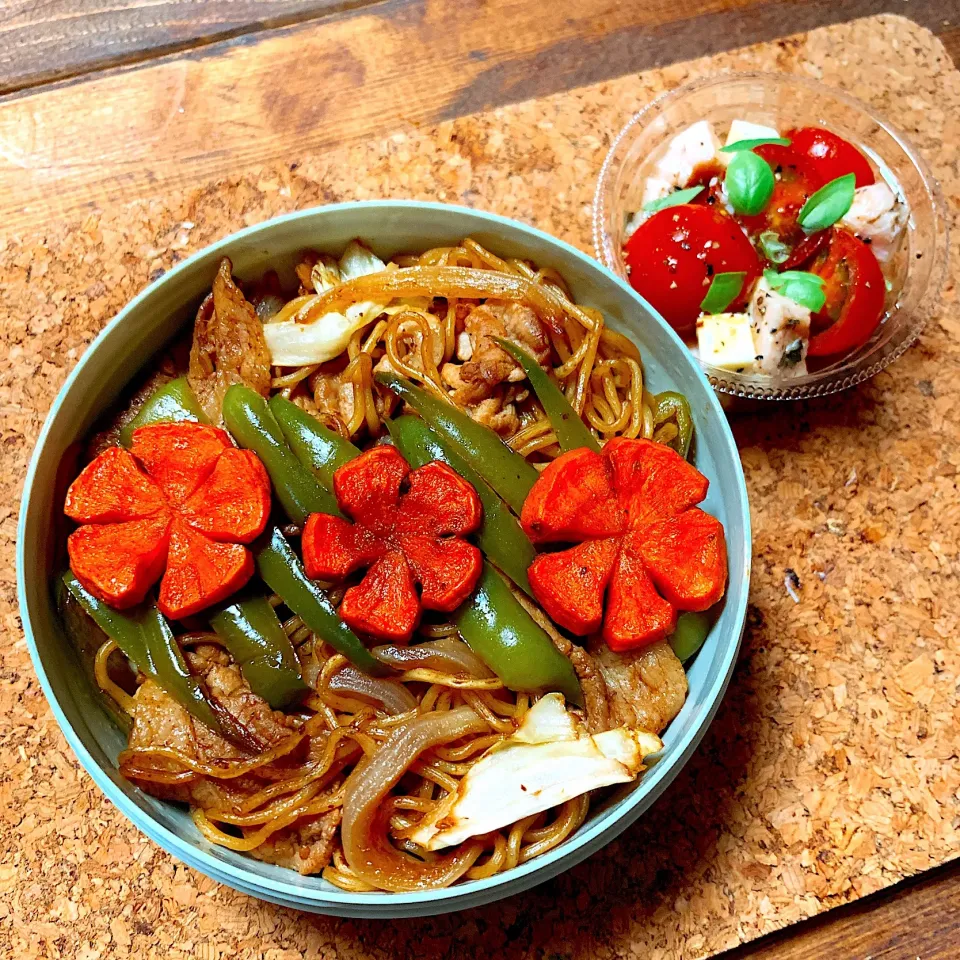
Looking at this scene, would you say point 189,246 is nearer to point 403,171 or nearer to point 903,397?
point 403,171

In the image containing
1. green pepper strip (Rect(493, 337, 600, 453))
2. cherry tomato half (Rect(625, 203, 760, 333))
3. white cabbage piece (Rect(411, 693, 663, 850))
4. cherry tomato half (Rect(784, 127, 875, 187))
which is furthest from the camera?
cherry tomato half (Rect(784, 127, 875, 187))

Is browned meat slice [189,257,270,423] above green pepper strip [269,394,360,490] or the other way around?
above

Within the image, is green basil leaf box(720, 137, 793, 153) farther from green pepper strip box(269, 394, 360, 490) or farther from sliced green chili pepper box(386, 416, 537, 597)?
green pepper strip box(269, 394, 360, 490)

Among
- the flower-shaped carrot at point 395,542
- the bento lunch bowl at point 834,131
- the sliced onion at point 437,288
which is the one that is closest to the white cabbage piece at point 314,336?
the sliced onion at point 437,288

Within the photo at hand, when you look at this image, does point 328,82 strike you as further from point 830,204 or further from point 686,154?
point 830,204

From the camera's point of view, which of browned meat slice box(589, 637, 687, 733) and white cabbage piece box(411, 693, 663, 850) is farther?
browned meat slice box(589, 637, 687, 733)

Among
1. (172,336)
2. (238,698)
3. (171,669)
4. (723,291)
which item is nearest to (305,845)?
(238,698)

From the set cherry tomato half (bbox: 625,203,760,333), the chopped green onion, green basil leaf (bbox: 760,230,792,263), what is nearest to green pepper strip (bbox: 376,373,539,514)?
cherry tomato half (bbox: 625,203,760,333)


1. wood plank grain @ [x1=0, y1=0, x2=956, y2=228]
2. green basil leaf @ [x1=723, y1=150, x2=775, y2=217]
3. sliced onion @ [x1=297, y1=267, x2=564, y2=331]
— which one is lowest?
green basil leaf @ [x1=723, y1=150, x2=775, y2=217]
